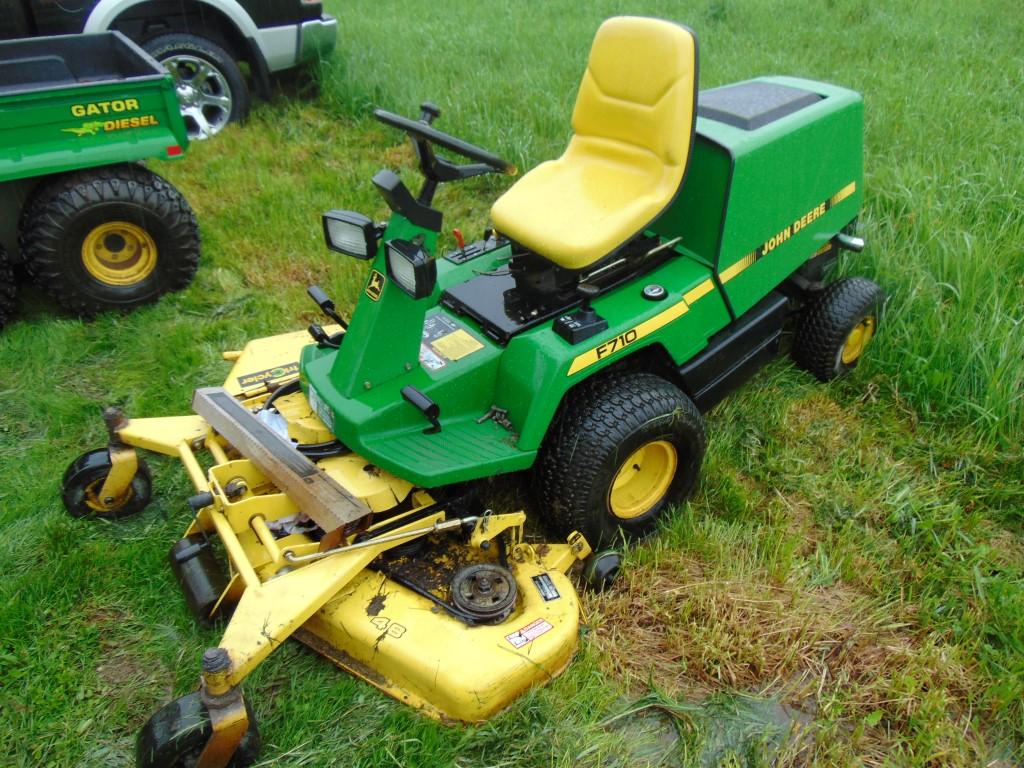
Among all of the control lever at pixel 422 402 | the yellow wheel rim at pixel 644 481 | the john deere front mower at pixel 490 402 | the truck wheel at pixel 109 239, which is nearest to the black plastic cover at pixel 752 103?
the john deere front mower at pixel 490 402

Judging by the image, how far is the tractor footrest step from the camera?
7.30 feet

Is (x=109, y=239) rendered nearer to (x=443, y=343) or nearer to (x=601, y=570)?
(x=443, y=343)

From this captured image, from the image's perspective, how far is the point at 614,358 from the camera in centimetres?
260

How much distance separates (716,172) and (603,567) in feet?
4.43

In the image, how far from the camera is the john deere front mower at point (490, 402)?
2.17m

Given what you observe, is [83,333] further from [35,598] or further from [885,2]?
[885,2]

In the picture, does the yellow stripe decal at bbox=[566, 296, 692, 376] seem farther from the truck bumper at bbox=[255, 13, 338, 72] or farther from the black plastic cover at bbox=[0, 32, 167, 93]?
the truck bumper at bbox=[255, 13, 338, 72]

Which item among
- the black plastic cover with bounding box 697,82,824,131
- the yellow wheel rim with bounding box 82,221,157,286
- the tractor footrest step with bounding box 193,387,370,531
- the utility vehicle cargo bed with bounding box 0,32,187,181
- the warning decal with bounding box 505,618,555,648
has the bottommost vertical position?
the warning decal with bounding box 505,618,555,648

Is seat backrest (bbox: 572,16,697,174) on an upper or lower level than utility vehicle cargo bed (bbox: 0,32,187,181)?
upper

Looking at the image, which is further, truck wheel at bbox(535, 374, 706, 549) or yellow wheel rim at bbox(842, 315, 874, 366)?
yellow wheel rim at bbox(842, 315, 874, 366)

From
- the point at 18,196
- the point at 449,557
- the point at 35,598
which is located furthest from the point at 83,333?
the point at 449,557

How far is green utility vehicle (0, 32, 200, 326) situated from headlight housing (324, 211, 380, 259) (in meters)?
1.84

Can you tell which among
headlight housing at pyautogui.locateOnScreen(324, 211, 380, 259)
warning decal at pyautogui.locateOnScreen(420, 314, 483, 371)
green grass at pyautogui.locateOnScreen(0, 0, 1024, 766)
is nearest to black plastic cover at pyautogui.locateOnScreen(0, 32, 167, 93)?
green grass at pyautogui.locateOnScreen(0, 0, 1024, 766)

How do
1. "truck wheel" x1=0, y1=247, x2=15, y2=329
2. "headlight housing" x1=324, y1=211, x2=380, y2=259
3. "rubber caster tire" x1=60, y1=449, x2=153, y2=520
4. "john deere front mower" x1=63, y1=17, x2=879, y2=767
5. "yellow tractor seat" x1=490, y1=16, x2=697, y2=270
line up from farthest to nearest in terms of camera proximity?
"truck wheel" x1=0, y1=247, x2=15, y2=329
"rubber caster tire" x1=60, y1=449, x2=153, y2=520
"yellow tractor seat" x1=490, y1=16, x2=697, y2=270
"headlight housing" x1=324, y1=211, x2=380, y2=259
"john deere front mower" x1=63, y1=17, x2=879, y2=767
